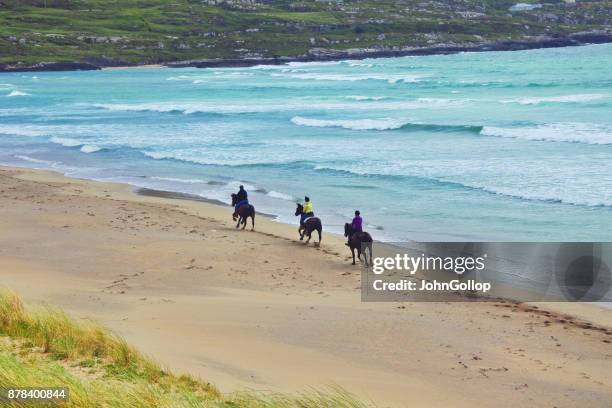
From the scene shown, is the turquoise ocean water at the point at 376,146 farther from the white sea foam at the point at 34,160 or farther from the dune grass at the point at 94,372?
the dune grass at the point at 94,372

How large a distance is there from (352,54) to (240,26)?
25752mm

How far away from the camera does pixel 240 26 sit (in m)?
152

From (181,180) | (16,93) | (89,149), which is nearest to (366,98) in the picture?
(89,149)

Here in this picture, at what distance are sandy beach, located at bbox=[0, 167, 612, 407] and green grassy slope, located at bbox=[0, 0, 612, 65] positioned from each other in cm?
11452

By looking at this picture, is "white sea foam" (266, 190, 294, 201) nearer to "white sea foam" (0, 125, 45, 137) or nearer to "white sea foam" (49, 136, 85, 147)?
"white sea foam" (49, 136, 85, 147)

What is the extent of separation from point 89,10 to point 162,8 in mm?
14053

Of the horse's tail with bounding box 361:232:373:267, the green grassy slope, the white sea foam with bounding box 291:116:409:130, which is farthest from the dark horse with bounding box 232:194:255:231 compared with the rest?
the green grassy slope

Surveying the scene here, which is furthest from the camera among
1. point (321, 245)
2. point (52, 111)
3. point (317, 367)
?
point (52, 111)

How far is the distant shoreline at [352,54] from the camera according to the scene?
126562mm

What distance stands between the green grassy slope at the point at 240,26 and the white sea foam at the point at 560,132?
9678cm

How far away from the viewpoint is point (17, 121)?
2318 inches

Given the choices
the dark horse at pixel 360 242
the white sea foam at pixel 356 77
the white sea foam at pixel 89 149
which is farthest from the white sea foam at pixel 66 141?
the white sea foam at pixel 356 77

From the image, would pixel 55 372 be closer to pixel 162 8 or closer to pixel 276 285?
pixel 276 285

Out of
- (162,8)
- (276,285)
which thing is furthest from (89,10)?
(276,285)
